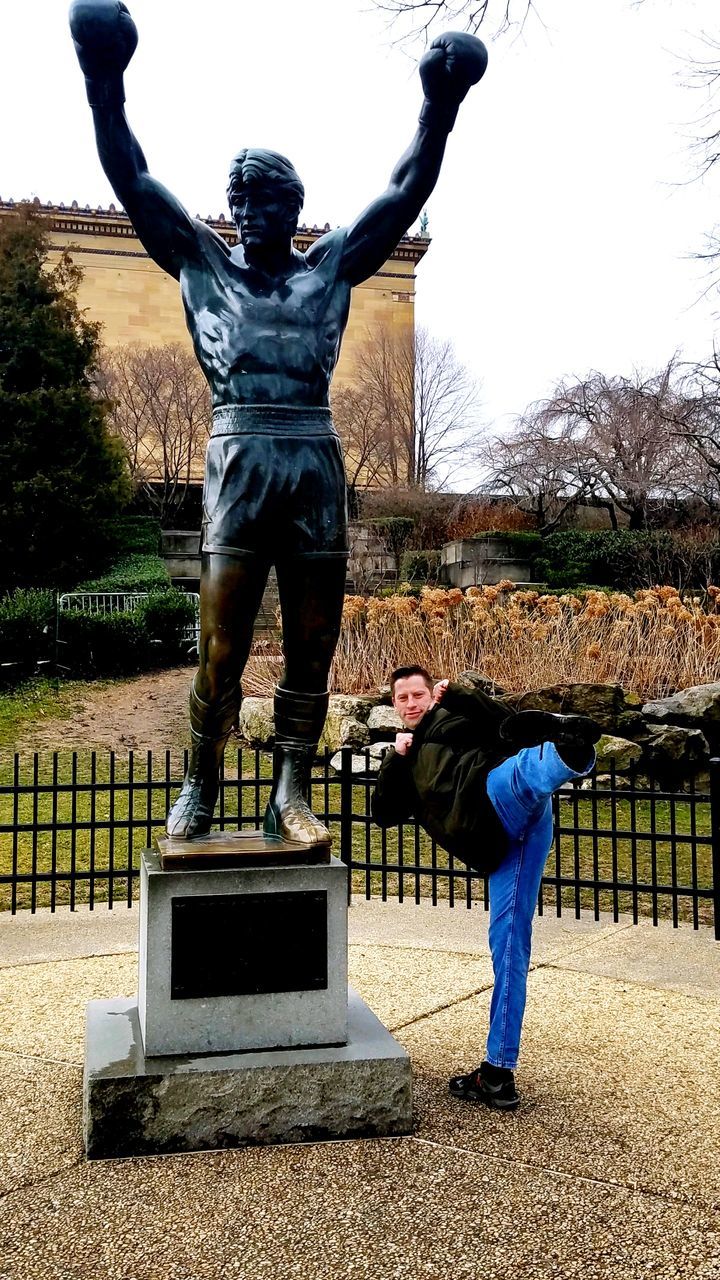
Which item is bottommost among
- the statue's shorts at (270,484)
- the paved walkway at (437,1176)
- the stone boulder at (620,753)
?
the paved walkway at (437,1176)

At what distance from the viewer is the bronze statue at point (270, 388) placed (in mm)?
3436

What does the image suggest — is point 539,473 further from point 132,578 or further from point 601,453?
point 132,578

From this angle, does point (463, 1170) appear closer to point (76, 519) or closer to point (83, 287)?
point (76, 519)

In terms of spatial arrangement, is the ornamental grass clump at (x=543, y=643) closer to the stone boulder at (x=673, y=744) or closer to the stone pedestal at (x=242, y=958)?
the stone boulder at (x=673, y=744)

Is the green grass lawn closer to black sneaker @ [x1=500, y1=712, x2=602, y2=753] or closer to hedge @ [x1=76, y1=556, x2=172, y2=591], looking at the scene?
hedge @ [x1=76, y1=556, x2=172, y2=591]

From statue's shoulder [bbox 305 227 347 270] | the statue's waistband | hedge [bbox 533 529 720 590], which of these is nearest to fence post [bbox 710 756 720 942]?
the statue's waistband

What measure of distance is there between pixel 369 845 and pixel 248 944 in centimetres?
414

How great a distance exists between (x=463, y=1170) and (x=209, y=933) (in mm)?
1046

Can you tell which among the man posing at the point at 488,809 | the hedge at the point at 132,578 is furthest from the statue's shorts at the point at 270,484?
the hedge at the point at 132,578

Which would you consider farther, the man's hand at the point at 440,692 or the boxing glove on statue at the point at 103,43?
the man's hand at the point at 440,692

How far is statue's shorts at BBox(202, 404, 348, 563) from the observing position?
3.42m

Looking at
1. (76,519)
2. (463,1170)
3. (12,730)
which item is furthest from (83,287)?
(463,1170)

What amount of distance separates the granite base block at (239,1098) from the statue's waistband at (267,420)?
2069 mm

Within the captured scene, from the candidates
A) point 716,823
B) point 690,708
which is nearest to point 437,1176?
point 716,823
